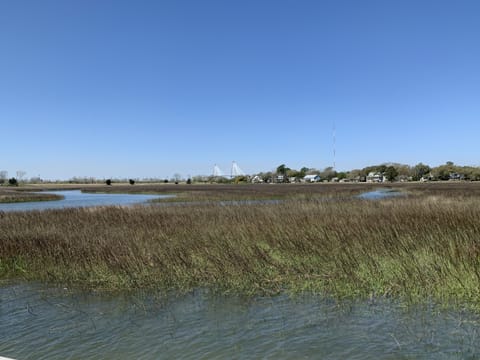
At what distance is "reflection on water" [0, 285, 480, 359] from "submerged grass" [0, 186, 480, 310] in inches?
30.4

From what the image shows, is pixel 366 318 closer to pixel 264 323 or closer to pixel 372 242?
pixel 264 323

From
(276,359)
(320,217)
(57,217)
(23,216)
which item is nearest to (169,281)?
(276,359)

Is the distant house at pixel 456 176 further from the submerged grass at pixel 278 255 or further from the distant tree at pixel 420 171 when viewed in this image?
the submerged grass at pixel 278 255

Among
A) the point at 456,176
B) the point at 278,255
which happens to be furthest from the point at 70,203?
the point at 456,176

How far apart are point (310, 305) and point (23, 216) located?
60.9 feet

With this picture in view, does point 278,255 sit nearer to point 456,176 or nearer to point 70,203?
point 70,203

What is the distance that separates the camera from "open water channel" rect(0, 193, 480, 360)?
528 cm

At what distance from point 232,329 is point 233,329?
0.02m

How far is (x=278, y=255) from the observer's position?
32.7ft

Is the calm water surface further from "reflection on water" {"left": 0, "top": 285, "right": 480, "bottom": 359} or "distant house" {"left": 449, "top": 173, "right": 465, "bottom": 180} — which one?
"distant house" {"left": 449, "top": 173, "right": 465, "bottom": 180}

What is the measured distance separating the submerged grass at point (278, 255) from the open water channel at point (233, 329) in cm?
71

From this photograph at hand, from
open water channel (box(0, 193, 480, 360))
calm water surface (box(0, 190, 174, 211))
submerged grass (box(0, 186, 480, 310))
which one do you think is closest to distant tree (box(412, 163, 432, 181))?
calm water surface (box(0, 190, 174, 211))

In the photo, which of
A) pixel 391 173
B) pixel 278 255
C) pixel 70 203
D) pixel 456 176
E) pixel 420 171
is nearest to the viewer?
pixel 278 255

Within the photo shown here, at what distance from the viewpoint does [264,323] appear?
6281 millimetres
